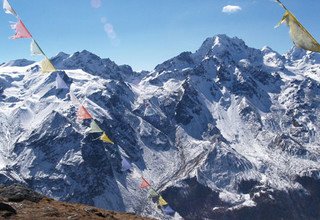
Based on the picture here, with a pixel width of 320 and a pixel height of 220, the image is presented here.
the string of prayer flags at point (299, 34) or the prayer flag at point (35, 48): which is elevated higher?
the prayer flag at point (35, 48)

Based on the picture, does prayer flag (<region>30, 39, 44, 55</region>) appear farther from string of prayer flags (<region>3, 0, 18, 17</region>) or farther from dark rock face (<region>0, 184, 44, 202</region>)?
dark rock face (<region>0, 184, 44, 202</region>)

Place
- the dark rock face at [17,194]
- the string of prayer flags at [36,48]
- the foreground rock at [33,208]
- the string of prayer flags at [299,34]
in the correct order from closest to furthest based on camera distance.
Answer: the string of prayer flags at [299,34] < the foreground rock at [33,208] < the dark rock face at [17,194] < the string of prayer flags at [36,48]

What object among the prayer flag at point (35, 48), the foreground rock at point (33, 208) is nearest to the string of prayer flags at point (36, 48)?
the prayer flag at point (35, 48)

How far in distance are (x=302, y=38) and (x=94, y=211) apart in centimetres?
2027

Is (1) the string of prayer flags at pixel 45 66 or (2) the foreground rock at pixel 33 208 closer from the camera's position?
(2) the foreground rock at pixel 33 208

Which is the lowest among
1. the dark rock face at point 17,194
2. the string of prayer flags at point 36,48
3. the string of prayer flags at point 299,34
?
the string of prayer flags at point 299,34

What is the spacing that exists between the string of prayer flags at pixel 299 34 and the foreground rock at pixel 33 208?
58.1 ft

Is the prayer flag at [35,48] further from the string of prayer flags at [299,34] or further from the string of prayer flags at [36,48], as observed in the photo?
the string of prayer flags at [299,34]

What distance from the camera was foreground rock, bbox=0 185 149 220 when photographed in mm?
28938

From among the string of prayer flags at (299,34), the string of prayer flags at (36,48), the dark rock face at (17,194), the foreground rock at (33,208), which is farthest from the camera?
the string of prayer flags at (36,48)

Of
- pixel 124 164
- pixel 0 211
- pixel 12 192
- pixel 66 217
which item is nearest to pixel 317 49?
pixel 66 217

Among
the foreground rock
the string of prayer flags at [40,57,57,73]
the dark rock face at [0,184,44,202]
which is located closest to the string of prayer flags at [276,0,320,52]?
the foreground rock

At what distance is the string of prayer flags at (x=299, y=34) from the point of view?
2031cm

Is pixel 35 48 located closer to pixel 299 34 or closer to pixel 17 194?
pixel 17 194
